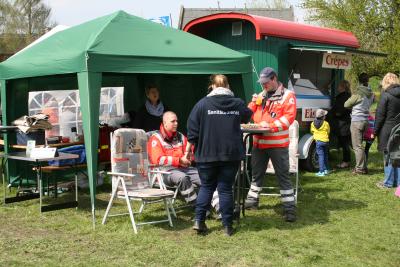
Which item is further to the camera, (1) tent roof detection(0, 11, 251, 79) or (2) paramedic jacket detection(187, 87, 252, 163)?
(1) tent roof detection(0, 11, 251, 79)

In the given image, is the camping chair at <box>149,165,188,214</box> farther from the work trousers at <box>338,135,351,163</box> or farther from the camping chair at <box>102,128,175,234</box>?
the work trousers at <box>338,135,351,163</box>

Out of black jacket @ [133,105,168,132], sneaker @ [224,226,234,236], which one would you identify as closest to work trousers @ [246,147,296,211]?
sneaker @ [224,226,234,236]

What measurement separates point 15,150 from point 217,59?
3.43 metres

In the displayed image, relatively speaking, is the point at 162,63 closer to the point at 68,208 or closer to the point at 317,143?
the point at 68,208

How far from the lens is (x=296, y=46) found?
895 cm

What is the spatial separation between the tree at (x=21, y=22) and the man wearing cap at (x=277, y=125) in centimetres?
2618

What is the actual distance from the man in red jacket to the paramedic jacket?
780mm

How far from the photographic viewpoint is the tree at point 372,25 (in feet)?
68.3

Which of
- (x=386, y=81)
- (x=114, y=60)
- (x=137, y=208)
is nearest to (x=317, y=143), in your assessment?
(x=386, y=81)

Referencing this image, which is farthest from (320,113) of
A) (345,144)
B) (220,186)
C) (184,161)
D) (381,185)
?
(220,186)

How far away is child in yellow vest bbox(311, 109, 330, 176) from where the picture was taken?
350 inches

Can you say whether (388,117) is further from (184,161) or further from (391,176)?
(184,161)

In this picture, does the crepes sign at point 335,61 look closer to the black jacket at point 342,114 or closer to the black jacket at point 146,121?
the black jacket at point 342,114

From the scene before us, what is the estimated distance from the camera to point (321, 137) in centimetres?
890
